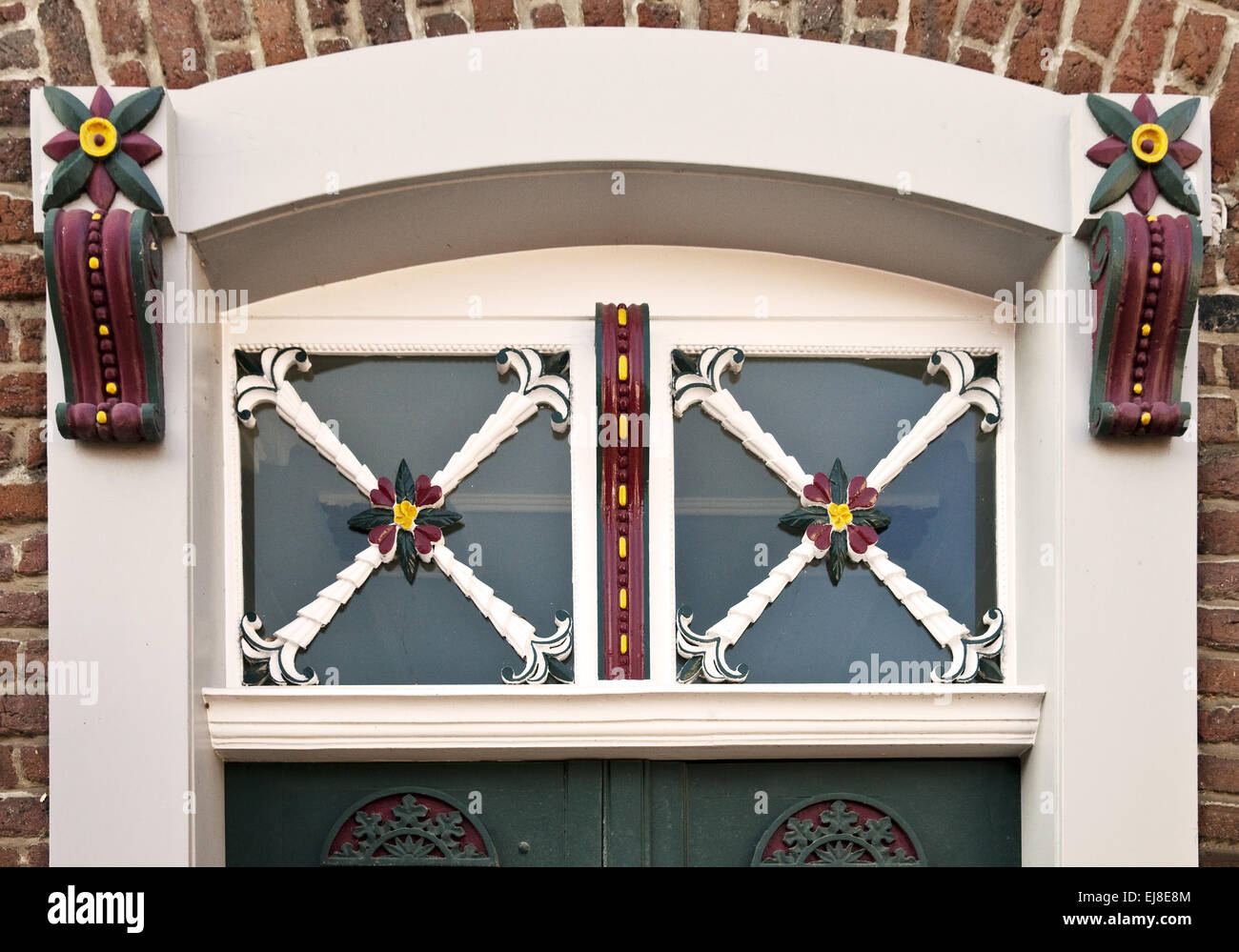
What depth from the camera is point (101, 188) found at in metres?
2.82

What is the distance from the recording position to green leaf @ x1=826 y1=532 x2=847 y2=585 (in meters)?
3.13

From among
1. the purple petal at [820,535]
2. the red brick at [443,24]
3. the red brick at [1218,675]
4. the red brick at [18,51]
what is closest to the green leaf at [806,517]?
the purple petal at [820,535]

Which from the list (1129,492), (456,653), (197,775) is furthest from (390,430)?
(1129,492)

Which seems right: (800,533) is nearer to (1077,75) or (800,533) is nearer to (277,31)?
(1077,75)

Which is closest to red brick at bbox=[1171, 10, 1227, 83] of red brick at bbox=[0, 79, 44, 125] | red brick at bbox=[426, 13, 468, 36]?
red brick at bbox=[426, 13, 468, 36]

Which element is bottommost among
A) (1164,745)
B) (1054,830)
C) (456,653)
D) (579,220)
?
(1054,830)

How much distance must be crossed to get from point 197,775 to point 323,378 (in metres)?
0.97

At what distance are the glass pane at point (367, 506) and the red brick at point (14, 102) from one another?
0.84 m

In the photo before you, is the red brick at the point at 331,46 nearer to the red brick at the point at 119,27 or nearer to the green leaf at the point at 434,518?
the red brick at the point at 119,27

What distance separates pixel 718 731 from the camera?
2996 mm

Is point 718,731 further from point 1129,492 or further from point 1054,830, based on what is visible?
point 1129,492

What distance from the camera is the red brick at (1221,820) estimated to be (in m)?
2.94

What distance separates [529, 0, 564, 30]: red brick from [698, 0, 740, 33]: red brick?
1.07ft

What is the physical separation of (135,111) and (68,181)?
0.69ft
